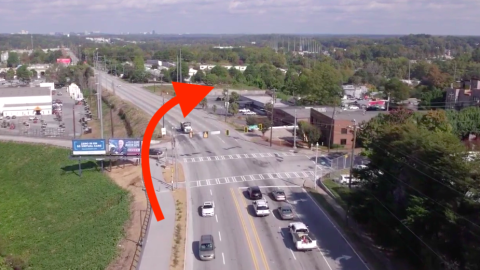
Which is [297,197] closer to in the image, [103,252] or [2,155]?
[103,252]

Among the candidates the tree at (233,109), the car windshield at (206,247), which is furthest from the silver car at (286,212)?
the tree at (233,109)

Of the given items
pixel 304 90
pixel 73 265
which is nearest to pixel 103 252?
pixel 73 265

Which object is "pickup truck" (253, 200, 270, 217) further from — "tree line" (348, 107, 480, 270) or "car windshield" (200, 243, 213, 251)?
"car windshield" (200, 243, 213, 251)

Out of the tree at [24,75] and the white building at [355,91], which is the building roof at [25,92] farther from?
the white building at [355,91]

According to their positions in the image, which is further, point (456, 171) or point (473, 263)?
point (456, 171)

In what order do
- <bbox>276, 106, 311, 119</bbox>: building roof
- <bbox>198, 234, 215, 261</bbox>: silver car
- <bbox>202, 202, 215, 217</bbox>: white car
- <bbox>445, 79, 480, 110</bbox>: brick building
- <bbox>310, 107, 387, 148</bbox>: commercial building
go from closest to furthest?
<bbox>198, 234, 215, 261</bbox>: silver car → <bbox>202, 202, 215, 217</bbox>: white car → <bbox>310, 107, 387, 148</bbox>: commercial building → <bbox>276, 106, 311, 119</bbox>: building roof → <bbox>445, 79, 480, 110</bbox>: brick building

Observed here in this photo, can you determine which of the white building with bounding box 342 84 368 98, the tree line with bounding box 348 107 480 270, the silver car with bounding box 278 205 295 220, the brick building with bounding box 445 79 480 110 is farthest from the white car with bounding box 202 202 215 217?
the white building with bounding box 342 84 368 98
